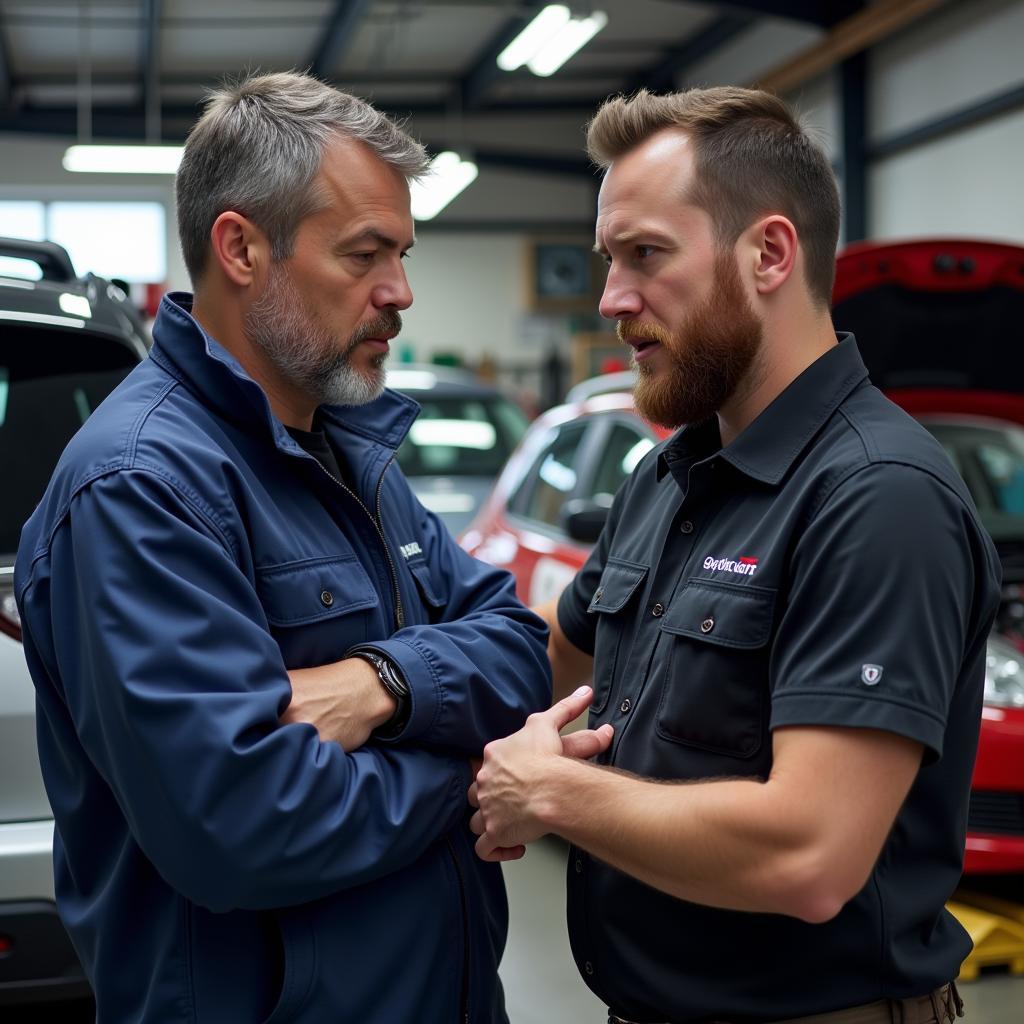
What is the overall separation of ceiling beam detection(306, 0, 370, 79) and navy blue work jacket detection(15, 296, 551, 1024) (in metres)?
10.6

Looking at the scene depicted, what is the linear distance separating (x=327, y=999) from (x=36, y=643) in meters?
0.54

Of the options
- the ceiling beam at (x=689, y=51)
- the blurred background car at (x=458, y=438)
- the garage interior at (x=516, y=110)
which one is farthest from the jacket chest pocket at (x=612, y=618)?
the ceiling beam at (x=689, y=51)

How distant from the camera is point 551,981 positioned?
3424 mm

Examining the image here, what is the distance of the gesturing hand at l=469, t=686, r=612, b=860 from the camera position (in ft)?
5.11

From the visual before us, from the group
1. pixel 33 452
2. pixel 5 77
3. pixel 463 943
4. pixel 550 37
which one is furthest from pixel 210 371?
pixel 5 77

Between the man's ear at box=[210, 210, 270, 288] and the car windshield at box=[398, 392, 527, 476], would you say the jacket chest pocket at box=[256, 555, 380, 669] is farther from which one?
the car windshield at box=[398, 392, 527, 476]

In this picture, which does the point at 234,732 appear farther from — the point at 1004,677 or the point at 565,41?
the point at 565,41

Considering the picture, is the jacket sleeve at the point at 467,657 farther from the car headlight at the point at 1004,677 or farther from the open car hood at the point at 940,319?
the car headlight at the point at 1004,677

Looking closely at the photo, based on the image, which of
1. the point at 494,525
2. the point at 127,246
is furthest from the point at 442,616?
the point at 127,246

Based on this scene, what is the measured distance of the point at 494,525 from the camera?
526 cm

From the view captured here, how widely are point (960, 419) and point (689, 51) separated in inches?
453

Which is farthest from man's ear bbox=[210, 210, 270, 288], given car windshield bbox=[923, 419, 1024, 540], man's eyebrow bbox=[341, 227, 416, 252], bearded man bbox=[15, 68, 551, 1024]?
car windshield bbox=[923, 419, 1024, 540]

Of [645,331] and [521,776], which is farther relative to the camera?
[645,331]

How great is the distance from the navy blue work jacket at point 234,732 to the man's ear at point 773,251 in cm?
61
